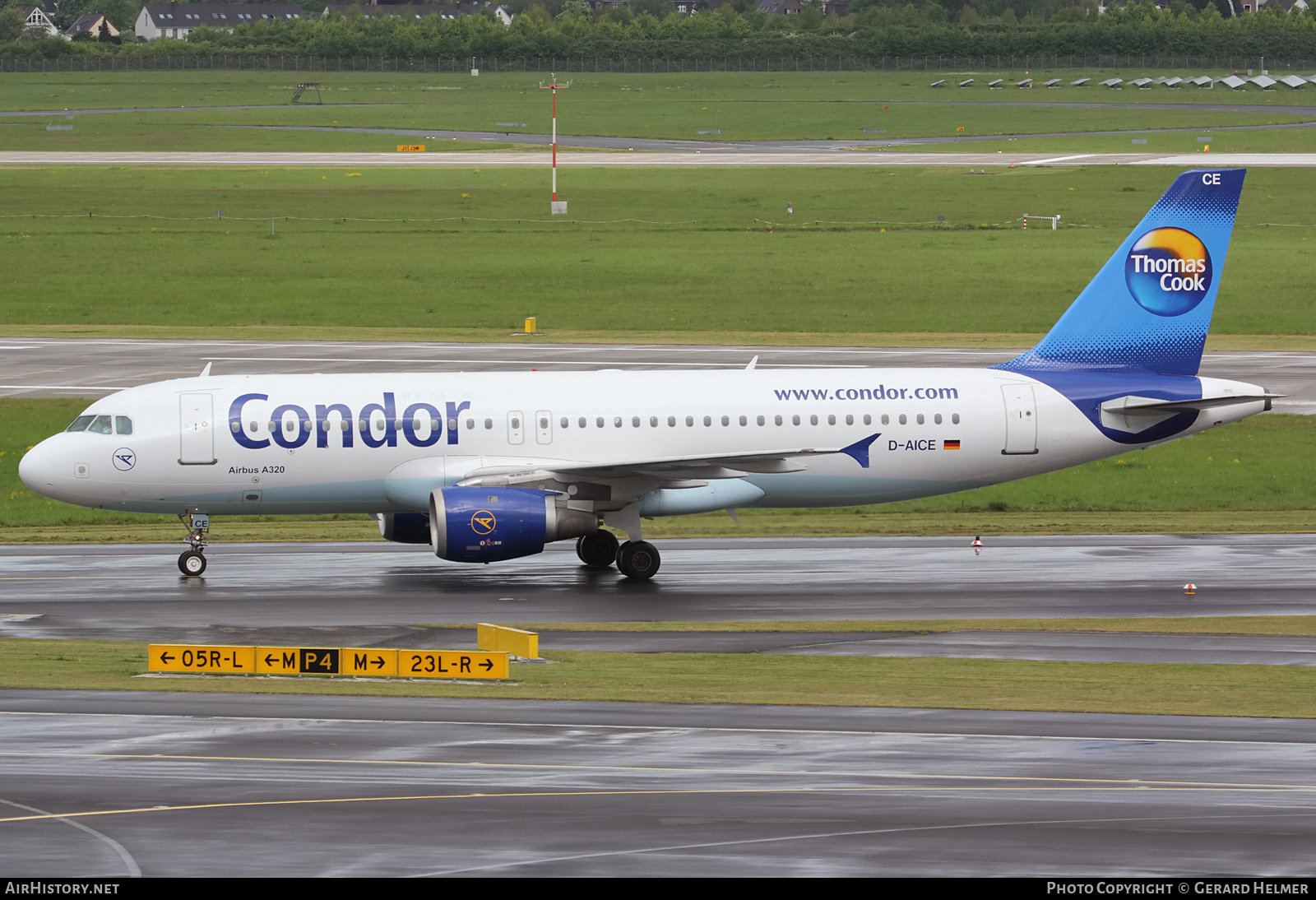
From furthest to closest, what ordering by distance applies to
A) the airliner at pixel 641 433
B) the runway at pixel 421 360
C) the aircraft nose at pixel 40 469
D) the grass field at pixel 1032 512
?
the runway at pixel 421 360
the grass field at pixel 1032 512
the airliner at pixel 641 433
the aircraft nose at pixel 40 469

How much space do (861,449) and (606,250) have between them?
59783 mm

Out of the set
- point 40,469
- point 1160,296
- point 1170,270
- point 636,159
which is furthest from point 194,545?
point 636,159

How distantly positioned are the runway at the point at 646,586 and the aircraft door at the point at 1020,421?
2.59m

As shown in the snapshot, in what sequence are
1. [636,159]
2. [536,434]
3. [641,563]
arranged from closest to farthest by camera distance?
[641,563]
[536,434]
[636,159]

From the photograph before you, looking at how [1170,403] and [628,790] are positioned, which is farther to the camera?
[1170,403]

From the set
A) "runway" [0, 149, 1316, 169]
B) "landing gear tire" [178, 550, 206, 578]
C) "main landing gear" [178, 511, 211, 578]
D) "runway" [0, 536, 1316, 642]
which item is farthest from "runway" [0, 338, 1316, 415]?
Answer: "runway" [0, 149, 1316, 169]

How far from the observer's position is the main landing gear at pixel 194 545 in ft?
120

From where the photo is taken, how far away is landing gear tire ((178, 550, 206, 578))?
3662cm

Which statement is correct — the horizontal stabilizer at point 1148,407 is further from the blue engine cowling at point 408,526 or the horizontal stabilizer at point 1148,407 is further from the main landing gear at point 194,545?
the main landing gear at point 194,545

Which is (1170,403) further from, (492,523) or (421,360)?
(421,360)

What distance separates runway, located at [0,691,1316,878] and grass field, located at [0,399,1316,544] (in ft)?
58.9

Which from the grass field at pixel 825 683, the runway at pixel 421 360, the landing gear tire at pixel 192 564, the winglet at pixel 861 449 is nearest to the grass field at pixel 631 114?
the runway at pixel 421 360

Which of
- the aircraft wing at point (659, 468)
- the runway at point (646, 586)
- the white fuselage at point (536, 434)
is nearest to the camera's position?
the runway at point (646, 586)

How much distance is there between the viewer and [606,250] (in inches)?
3760
